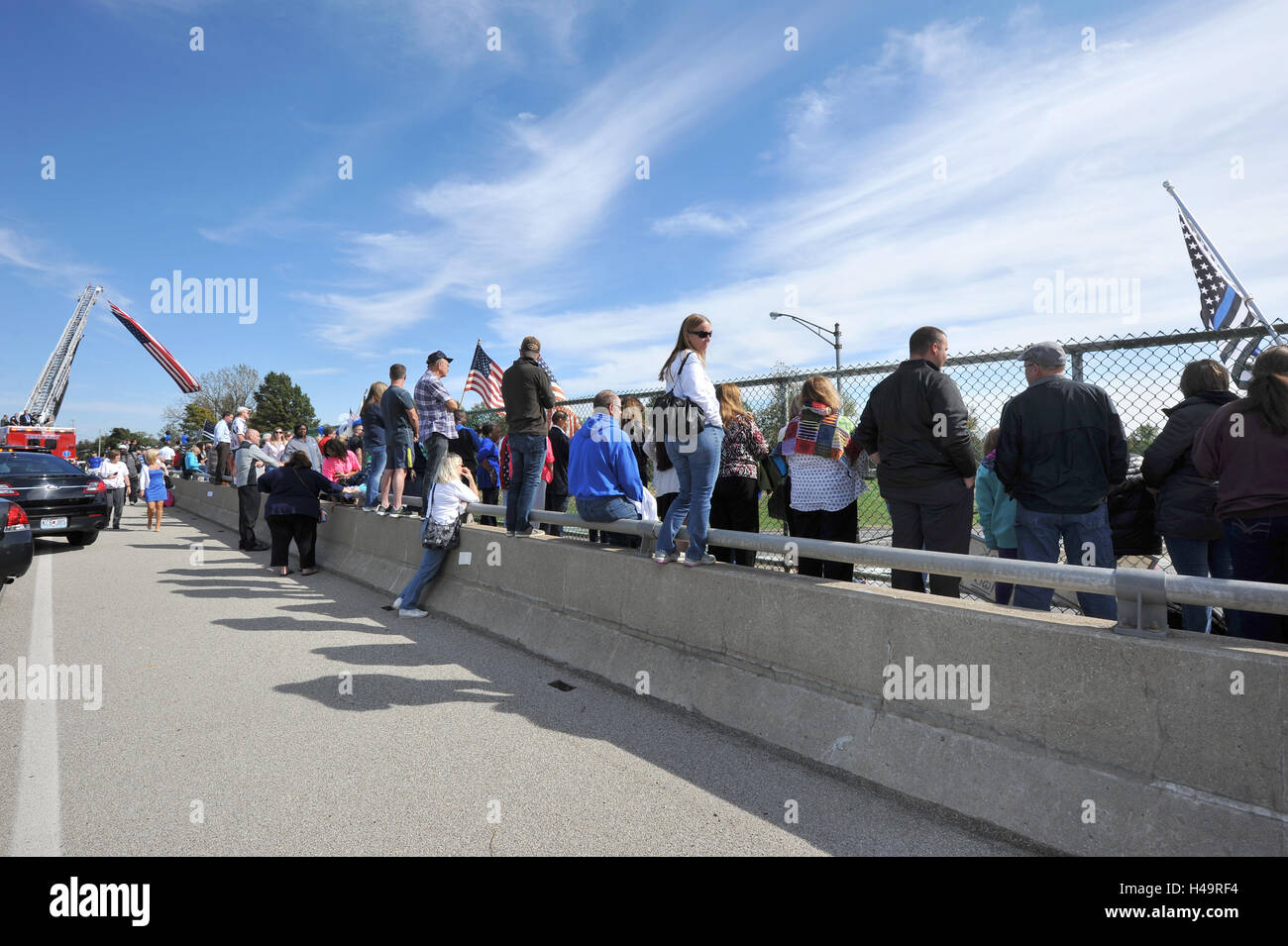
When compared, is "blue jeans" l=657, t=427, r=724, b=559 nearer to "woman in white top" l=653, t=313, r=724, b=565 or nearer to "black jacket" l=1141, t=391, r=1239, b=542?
"woman in white top" l=653, t=313, r=724, b=565

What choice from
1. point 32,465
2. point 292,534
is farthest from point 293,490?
point 32,465

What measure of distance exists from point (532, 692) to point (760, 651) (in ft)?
5.75

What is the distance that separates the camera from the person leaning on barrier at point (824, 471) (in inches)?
211

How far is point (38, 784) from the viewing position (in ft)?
12.4

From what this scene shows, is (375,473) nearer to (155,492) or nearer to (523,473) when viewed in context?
(523,473)

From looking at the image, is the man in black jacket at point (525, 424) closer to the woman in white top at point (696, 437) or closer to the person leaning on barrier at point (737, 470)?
the person leaning on barrier at point (737, 470)

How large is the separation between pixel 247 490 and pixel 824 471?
12.1 meters

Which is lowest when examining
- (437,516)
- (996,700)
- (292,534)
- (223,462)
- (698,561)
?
(996,700)

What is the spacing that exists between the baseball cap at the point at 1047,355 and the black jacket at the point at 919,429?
568 millimetres

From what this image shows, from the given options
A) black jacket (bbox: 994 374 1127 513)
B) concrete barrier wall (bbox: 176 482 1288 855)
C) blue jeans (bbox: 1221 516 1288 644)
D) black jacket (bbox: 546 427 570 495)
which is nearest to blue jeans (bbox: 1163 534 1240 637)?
black jacket (bbox: 994 374 1127 513)

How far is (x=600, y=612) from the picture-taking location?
584cm
